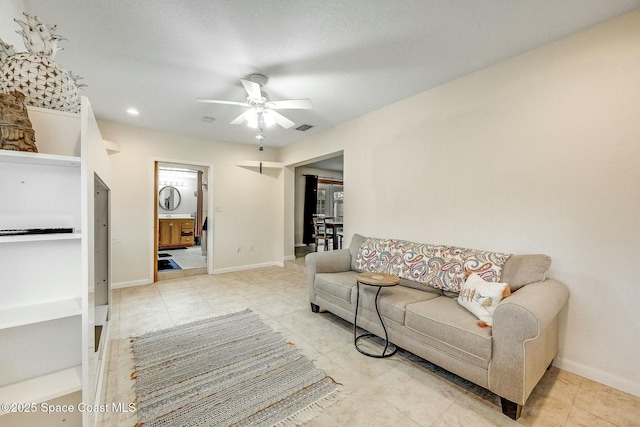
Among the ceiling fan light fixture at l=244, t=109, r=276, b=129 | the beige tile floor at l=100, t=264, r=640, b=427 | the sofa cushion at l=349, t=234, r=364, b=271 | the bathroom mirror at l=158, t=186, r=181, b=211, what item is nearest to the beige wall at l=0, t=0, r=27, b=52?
the ceiling fan light fixture at l=244, t=109, r=276, b=129

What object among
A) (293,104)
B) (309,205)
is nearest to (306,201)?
(309,205)

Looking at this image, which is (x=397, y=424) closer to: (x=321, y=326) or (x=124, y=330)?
(x=321, y=326)

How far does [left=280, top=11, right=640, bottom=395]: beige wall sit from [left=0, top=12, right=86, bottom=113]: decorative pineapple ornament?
3097 mm

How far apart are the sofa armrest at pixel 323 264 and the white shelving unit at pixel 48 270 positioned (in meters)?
2.20

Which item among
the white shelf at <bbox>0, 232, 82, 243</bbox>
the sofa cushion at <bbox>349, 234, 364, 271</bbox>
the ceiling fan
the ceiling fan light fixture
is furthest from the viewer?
the sofa cushion at <bbox>349, 234, 364, 271</bbox>

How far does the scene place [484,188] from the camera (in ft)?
8.66

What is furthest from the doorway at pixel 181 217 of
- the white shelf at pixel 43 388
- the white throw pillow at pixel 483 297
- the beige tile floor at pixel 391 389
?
the white throw pillow at pixel 483 297

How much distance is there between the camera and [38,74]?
1.18m

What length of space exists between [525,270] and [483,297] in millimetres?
510

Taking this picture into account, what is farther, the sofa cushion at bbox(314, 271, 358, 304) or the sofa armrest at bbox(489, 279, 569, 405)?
the sofa cushion at bbox(314, 271, 358, 304)

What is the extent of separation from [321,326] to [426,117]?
2696 millimetres

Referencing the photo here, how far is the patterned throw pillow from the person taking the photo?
7.79 feet

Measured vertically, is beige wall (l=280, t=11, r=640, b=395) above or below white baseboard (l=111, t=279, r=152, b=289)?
above

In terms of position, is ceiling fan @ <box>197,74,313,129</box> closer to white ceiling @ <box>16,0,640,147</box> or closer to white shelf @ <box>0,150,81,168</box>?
white ceiling @ <box>16,0,640,147</box>
